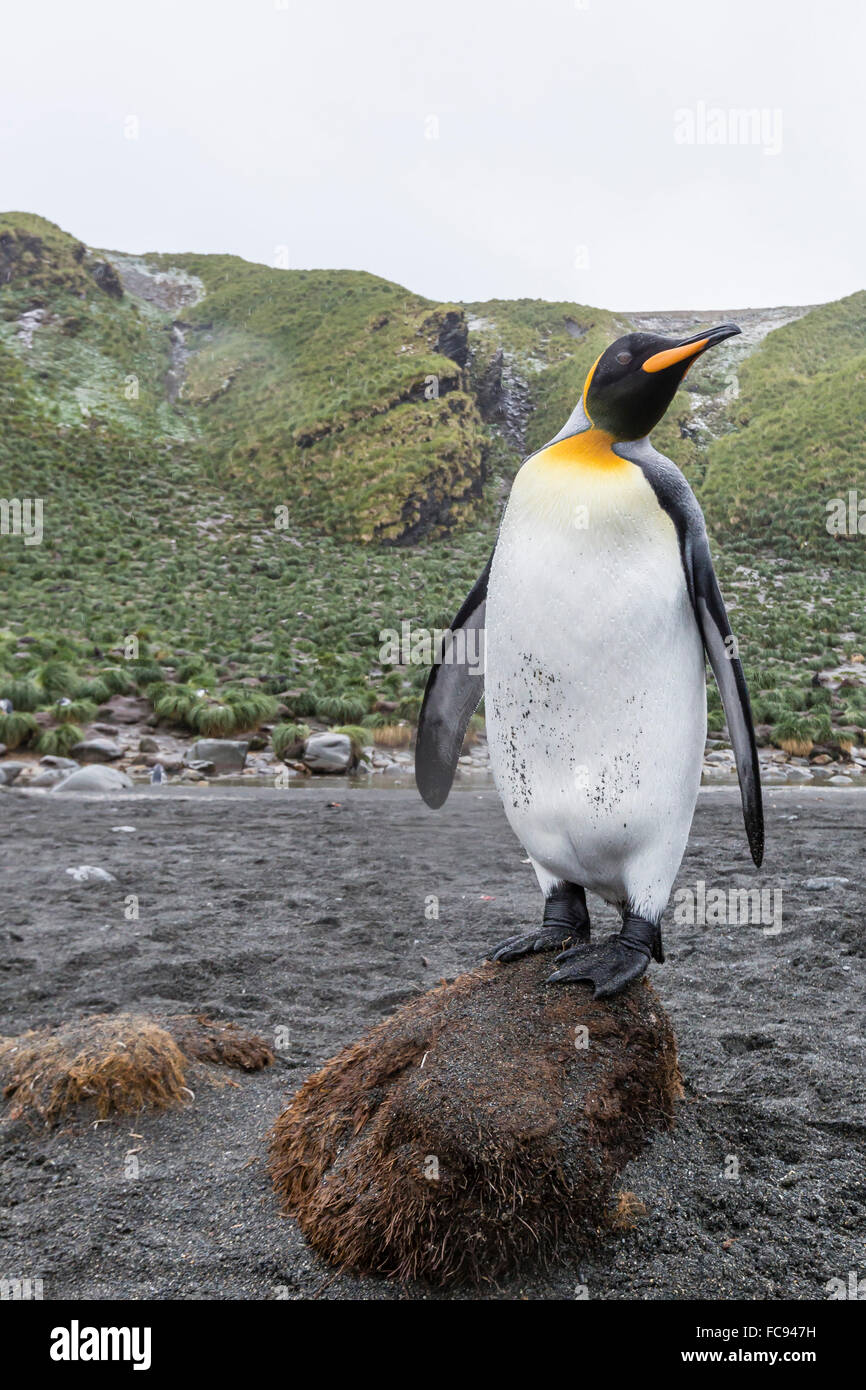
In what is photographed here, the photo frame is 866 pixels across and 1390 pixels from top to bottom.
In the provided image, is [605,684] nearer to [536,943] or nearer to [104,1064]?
[536,943]

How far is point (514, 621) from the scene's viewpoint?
2.54 metres

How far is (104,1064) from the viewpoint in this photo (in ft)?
8.71

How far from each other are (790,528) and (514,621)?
123 feet

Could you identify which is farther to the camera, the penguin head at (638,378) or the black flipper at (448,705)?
the black flipper at (448,705)

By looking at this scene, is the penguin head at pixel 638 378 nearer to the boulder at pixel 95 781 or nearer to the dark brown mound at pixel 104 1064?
the dark brown mound at pixel 104 1064

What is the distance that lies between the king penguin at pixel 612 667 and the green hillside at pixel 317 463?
374 inches

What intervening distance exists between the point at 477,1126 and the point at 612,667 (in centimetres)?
122

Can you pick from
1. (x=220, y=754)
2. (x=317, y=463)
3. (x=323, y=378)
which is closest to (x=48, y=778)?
(x=220, y=754)

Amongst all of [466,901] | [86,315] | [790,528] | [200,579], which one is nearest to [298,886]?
[466,901]

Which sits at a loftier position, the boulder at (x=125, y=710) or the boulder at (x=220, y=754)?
the boulder at (x=125, y=710)

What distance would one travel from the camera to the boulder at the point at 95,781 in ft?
31.4

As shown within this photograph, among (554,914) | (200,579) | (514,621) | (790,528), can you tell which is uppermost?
(790,528)
